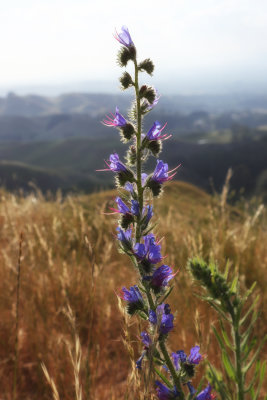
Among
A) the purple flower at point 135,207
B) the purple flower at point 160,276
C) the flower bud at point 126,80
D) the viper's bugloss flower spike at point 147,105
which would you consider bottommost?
the purple flower at point 160,276

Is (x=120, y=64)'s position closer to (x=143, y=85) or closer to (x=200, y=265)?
(x=143, y=85)

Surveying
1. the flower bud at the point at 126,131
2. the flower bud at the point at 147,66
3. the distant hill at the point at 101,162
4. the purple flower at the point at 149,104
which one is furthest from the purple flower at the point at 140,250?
the distant hill at the point at 101,162

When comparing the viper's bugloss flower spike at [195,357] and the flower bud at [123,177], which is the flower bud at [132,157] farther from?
the viper's bugloss flower spike at [195,357]

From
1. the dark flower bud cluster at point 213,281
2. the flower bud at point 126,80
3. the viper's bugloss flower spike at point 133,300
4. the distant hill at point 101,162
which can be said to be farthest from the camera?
the distant hill at point 101,162

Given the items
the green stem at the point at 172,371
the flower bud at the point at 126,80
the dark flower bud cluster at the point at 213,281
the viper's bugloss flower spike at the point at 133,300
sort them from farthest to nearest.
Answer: the flower bud at the point at 126,80 < the viper's bugloss flower spike at the point at 133,300 < the green stem at the point at 172,371 < the dark flower bud cluster at the point at 213,281

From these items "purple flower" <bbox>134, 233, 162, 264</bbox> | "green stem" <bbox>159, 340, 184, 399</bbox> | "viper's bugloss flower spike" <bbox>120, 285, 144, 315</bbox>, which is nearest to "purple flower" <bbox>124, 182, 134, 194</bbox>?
"purple flower" <bbox>134, 233, 162, 264</bbox>

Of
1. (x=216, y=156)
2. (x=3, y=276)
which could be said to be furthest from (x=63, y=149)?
(x=3, y=276)

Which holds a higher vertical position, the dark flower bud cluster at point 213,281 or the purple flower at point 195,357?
the dark flower bud cluster at point 213,281

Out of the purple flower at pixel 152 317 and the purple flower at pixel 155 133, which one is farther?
the purple flower at pixel 155 133

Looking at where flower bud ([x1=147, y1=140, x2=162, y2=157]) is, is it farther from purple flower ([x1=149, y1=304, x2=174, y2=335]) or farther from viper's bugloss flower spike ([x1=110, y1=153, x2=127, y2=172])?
purple flower ([x1=149, y1=304, x2=174, y2=335])
